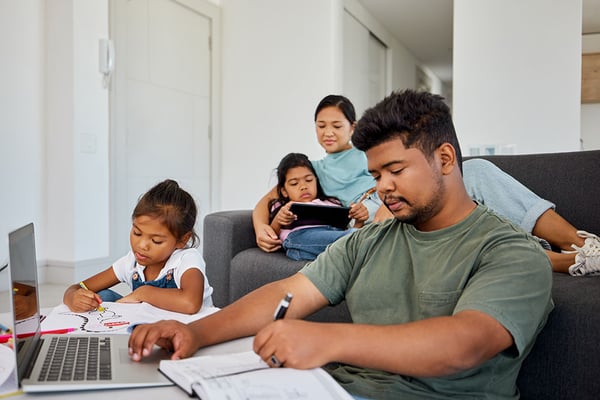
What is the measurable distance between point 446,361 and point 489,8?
9.76 feet

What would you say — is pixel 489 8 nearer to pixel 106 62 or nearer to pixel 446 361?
pixel 106 62

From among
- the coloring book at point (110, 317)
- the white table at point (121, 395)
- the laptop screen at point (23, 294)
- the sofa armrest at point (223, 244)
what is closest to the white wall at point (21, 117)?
the sofa armrest at point (223, 244)

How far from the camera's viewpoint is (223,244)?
2262 millimetres

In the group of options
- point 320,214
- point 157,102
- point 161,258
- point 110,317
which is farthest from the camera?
point 157,102

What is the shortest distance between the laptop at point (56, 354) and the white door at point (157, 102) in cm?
293

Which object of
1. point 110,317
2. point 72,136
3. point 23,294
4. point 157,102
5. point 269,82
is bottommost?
point 110,317

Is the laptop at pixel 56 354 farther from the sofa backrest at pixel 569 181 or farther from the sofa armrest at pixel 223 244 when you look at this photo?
the sofa backrest at pixel 569 181

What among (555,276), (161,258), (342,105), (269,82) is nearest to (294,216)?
(342,105)

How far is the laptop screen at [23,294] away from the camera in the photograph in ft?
2.32

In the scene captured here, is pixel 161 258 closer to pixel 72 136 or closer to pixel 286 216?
pixel 286 216

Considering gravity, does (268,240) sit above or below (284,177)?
below

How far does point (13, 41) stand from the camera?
324cm

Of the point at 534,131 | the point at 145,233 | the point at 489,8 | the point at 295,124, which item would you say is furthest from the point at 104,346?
the point at 295,124

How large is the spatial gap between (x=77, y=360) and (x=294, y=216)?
4.49ft
